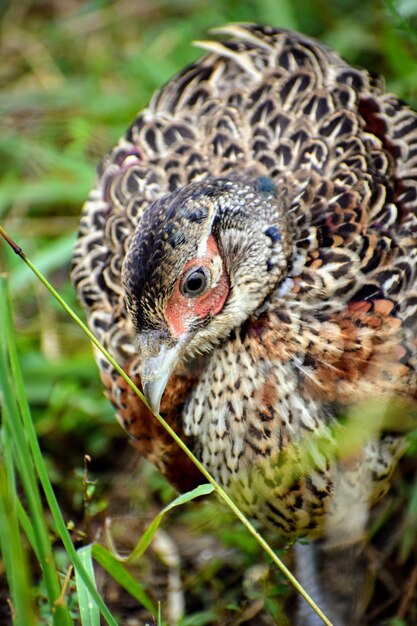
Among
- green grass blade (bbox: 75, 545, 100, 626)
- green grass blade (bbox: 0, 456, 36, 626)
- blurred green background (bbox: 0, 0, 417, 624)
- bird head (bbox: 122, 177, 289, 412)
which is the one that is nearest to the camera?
green grass blade (bbox: 0, 456, 36, 626)

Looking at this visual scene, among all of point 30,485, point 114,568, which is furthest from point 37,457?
point 114,568

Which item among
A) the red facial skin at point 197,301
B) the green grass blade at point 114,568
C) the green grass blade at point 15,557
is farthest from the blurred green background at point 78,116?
the green grass blade at point 15,557

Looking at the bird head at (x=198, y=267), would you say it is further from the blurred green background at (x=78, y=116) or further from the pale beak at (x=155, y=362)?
the blurred green background at (x=78, y=116)

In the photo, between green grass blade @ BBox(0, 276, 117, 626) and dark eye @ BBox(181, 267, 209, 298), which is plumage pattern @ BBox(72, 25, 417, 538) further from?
green grass blade @ BBox(0, 276, 117, 626)

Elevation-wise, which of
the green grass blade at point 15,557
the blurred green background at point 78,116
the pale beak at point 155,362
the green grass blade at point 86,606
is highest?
the blurred green background at point 78,116

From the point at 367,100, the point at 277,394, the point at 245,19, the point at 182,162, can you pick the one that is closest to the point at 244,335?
the point at 277,394

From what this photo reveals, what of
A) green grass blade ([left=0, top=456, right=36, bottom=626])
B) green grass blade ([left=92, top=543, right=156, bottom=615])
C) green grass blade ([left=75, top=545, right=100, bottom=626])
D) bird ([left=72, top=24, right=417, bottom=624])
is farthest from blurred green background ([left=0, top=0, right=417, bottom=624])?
green grass blade ([left=0, top=456, right=36, bottom=626])

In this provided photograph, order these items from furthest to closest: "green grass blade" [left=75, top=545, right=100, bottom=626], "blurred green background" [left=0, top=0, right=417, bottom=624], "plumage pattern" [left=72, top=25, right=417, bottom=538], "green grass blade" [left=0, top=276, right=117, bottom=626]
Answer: "blurred green background" [left=0, top=0, right=417, bottom=624] → "plumage pattern" [left=72, top=25, right=417, bottom=538] → "green grass blade" [left=75, top=545, right=100, bottom=626] → "green grass blade" [left=0, top=276, right=117, bottom=626]

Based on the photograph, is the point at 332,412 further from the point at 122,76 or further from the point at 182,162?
the point at 122,76
